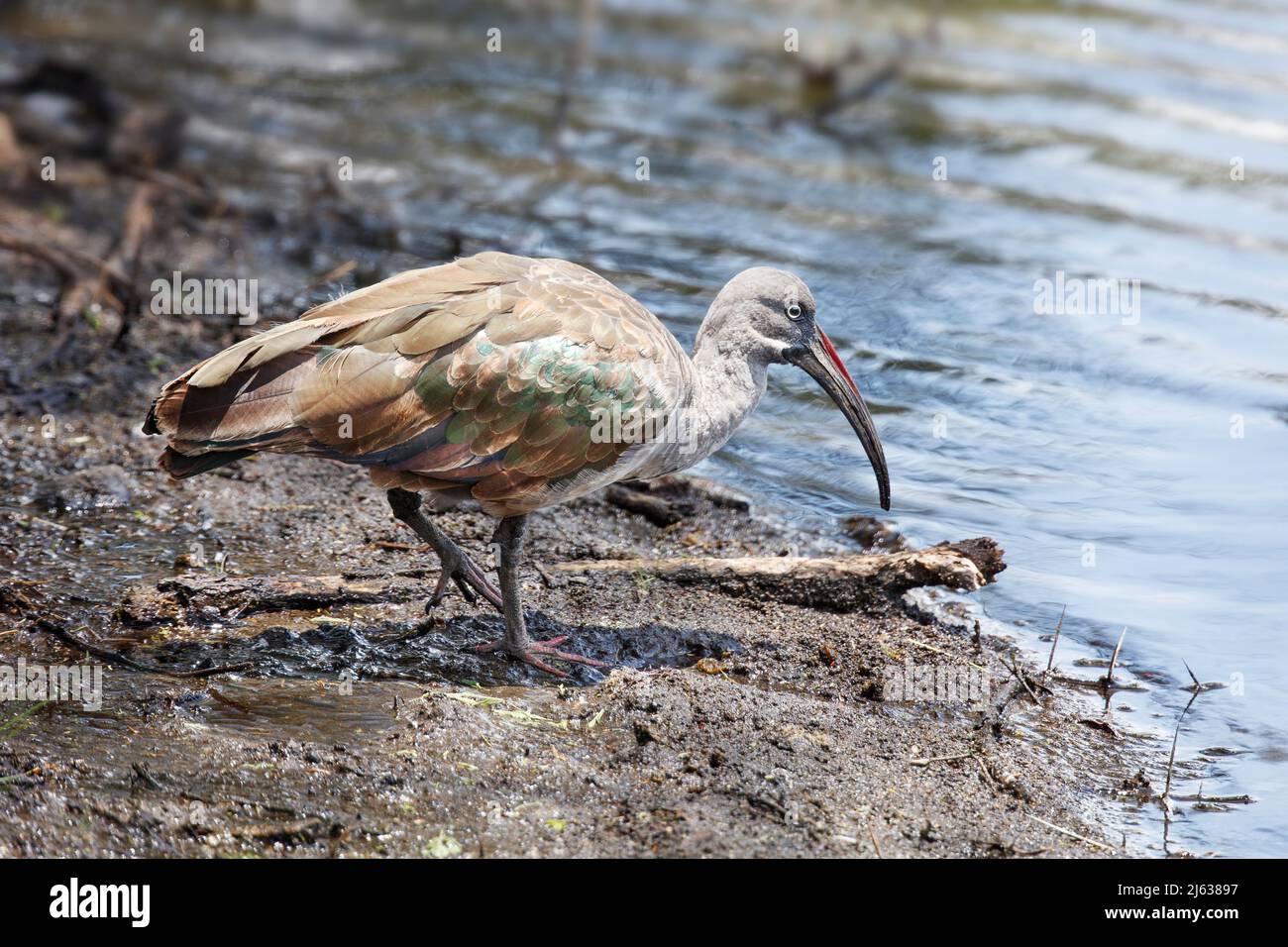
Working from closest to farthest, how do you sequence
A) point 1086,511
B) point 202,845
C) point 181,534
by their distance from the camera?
point 202,845
point 181,534
point 1086,511

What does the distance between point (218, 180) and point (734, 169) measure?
15.8ft

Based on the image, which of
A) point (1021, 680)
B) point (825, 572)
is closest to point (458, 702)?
point (825, 572)

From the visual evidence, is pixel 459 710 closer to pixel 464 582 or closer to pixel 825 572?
pixel 464 582

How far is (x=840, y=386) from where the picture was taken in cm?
589

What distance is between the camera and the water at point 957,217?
21.5 feet

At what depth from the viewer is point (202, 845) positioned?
12.3 ft

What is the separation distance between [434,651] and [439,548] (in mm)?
428

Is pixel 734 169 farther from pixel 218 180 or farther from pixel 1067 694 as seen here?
pixel 1067 694

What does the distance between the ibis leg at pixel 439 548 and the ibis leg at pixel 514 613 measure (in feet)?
0.64

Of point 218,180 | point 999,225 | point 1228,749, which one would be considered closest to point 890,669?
point 1228,749

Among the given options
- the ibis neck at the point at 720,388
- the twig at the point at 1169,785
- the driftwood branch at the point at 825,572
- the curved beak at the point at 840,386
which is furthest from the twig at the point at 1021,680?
the ibis neck at the point at 720,388

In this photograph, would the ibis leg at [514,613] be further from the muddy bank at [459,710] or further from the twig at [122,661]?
the twig at [122,661]

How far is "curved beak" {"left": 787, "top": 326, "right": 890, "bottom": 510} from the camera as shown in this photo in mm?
5820

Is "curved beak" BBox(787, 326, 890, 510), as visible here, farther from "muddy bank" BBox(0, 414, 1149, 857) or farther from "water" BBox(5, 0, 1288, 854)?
"water" BBox(5, 0, 1288, 854)
